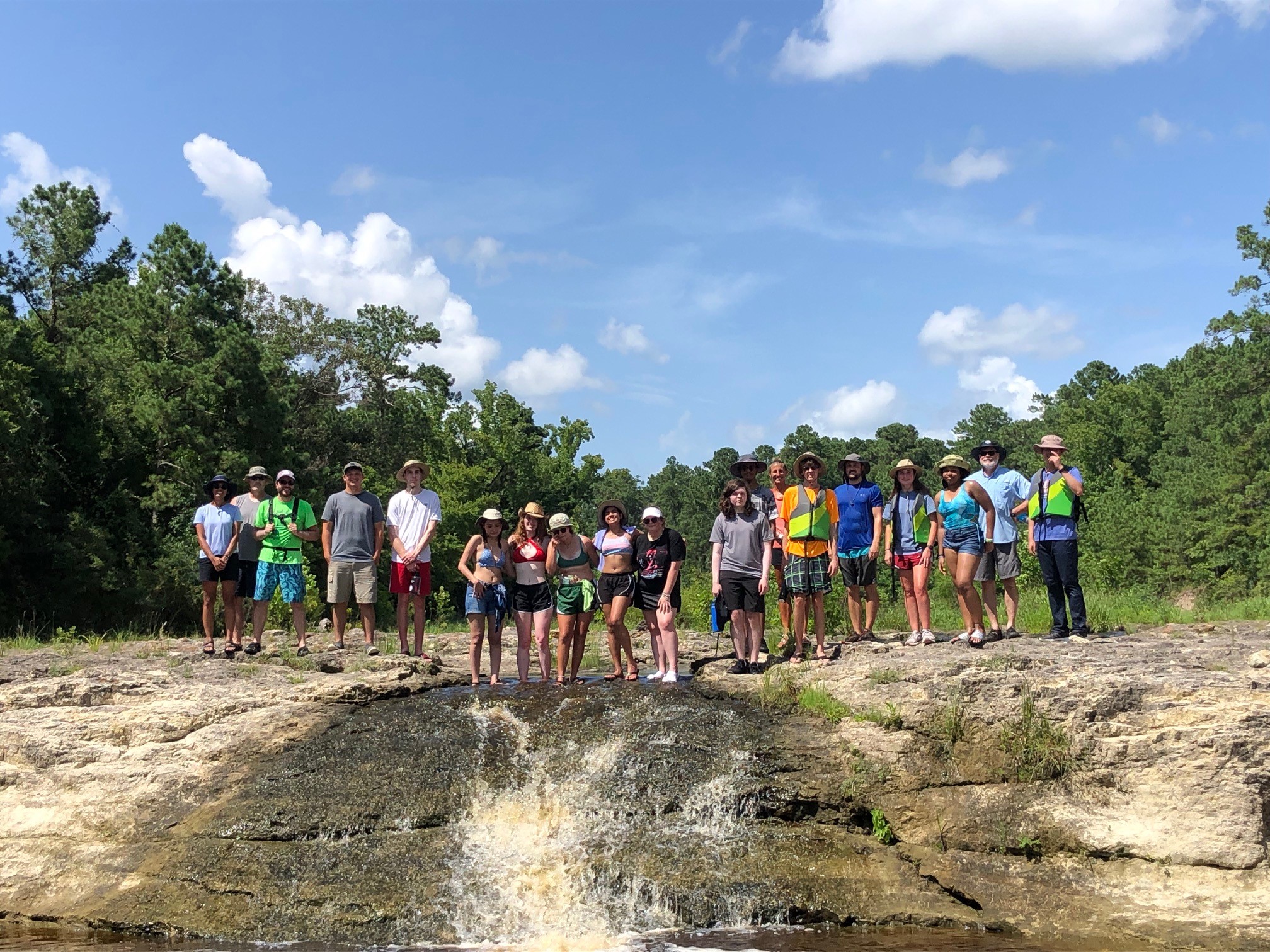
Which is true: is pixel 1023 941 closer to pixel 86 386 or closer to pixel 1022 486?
pixel 1022 486

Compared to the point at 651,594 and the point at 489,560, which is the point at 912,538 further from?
the point at 489,560

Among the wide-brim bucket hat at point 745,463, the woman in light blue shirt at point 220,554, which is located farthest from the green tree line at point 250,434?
the wide-brim bucket hat at point 745,463

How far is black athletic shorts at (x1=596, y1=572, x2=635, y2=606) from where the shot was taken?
966 centimetres

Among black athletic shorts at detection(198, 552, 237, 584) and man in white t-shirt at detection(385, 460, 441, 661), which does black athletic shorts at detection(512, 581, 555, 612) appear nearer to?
man in white t-shirt at detection(385, 460, 441, 661)

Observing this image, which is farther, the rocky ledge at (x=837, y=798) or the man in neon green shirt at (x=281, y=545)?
the man in neon green shirt at (x=281, y=545)

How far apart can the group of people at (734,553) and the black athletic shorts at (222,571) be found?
0.02 m

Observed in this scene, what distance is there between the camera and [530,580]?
974 cm

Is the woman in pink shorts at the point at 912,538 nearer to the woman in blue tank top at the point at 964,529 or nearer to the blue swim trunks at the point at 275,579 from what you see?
the woman in blue tank top at the point at 964,529

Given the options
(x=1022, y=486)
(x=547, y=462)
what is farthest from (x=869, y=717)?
(x=547, y=462)

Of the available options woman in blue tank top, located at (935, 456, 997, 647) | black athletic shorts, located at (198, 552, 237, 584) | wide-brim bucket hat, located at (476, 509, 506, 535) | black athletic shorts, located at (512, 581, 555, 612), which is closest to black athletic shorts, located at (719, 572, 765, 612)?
black athletic shorts, located at (512, 581, 555, 612)

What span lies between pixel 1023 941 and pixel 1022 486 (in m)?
4.54

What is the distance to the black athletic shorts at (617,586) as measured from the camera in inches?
380

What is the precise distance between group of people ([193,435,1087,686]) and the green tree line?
1290 centimetres

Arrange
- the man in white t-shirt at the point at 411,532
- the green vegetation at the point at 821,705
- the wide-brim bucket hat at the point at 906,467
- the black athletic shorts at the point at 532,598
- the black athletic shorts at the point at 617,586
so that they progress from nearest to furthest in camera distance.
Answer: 1. the green vegetation at the point at 821,705
2. the black athletic shorts at the point at 617,586
3. the black athletic shorts at the point at 532,598
4. the wide-brim bucket hat at the point at 906,467
5. the man in white t-shirt at the point at 411,532
